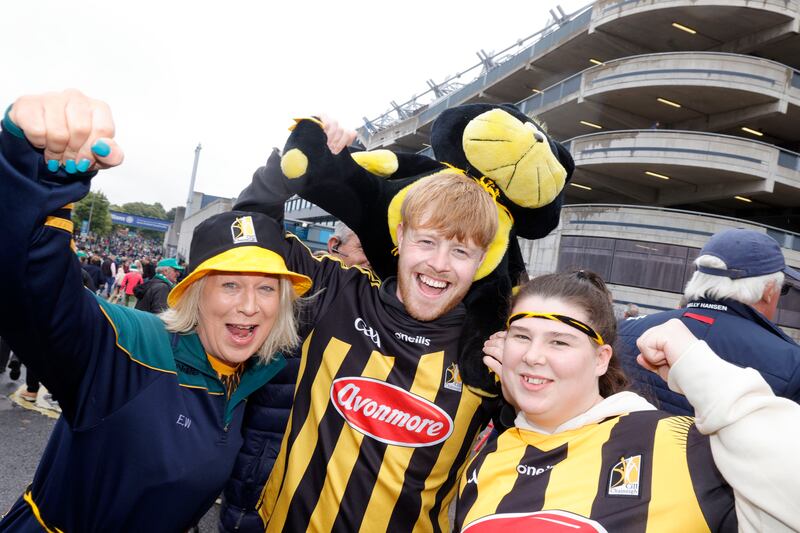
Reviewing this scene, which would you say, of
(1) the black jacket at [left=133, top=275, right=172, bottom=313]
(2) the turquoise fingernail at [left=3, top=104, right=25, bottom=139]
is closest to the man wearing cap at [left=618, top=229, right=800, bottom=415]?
(2) the turquoise fingernail at [left=3, top=104, right=25, bottom=139]

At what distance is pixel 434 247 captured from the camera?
2252mm

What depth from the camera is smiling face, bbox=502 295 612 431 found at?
177 centimetres

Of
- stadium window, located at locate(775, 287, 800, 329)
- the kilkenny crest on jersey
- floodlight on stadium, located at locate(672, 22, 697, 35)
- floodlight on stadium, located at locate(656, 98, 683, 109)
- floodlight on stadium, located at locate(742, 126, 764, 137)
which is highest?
floodlight on stadium, located at locate(672, 22, 697, 35)

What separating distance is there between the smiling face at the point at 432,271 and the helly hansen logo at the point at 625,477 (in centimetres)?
98

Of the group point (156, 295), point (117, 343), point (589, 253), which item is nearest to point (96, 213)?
point (589, 253)

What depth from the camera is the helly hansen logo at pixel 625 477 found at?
150 cm

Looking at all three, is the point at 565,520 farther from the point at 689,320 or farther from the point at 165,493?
the point at 689,320

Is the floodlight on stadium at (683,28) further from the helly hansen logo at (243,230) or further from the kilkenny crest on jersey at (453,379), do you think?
the helly hansen logo at (243,230)

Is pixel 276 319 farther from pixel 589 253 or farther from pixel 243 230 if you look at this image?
pixel 589 253

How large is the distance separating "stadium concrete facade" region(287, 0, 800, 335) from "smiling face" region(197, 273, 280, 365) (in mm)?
18919

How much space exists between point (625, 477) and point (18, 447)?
19.8ft

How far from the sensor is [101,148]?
1223 mm

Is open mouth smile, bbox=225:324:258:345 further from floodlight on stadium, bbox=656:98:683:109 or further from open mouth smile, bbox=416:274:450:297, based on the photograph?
floodlight on stadium, bbox=656:98:683:109

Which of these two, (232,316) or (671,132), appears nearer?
(232,316)
